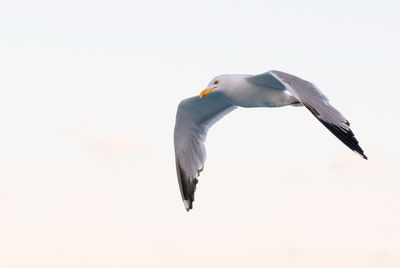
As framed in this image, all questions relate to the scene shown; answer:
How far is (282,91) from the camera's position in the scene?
11633 millimetres

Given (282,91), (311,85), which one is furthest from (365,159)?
(282,91)

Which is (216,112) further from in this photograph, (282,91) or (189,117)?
(282,91)

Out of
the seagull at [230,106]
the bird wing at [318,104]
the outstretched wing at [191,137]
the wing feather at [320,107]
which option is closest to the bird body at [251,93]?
the seagull at [230,106]

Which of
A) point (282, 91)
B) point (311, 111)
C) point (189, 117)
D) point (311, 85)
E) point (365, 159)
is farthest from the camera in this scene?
point (189, 117)

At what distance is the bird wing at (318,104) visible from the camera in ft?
29.7

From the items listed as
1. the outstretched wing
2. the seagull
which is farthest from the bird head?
the outstretched wing

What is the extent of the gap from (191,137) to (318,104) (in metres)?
4.40

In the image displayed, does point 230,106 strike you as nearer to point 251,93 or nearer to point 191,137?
point 191,137

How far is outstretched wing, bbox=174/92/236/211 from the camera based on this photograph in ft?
43.8

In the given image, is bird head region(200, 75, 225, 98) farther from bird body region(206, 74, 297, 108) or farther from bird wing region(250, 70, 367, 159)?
bird wing region(250, 70, 367, 159)

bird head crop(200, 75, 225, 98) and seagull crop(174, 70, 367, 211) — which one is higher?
bird head crop(200, 75, 225, 98)

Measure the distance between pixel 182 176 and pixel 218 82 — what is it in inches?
117

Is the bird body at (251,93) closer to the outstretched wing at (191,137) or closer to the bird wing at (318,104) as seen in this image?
the bird wing at (318,104)

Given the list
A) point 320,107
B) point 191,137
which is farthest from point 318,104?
point 191,137
